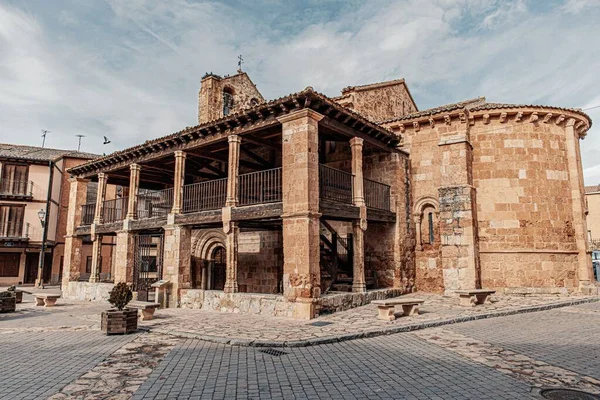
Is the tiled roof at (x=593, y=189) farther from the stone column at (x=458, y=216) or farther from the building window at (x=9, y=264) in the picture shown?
the building window at (x=9, y=264)

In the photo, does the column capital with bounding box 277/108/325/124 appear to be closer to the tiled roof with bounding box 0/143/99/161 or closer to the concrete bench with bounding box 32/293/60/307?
the concrete bench with bounding box 32/293/60/307

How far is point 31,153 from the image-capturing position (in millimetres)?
28016

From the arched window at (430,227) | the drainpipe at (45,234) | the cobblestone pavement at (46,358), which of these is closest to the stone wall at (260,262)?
the arched window at (430,227)

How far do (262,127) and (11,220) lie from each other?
2347 cm

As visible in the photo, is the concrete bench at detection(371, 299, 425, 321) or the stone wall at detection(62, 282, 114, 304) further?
the stone wall at detection(62, 282, 114, 304)

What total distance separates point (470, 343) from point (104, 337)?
22.9 feet

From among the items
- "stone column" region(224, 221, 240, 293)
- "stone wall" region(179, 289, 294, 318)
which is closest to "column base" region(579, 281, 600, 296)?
"stone wall" region(179, 289, 294, 318)

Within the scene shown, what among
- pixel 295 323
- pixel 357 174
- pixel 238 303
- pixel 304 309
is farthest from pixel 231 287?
pixel 357 174

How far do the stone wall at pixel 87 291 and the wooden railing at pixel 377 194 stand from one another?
10525 mm

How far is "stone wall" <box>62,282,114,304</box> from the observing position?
15347 millimetres

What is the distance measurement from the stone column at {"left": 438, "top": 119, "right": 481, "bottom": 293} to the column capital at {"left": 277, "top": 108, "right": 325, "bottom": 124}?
5.73 m

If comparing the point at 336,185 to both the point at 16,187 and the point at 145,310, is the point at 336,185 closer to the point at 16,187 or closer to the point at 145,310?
the point at 145,310

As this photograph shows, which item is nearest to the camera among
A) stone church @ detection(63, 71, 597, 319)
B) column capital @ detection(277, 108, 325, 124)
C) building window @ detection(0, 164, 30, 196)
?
column capital @ detection(277, 108, 325, 124)

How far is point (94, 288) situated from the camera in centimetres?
1584
